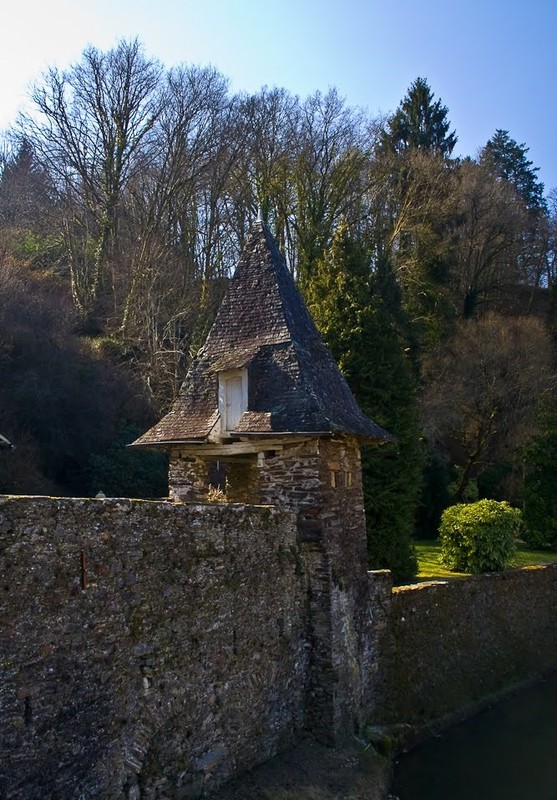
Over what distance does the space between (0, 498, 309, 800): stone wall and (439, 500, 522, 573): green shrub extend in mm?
8009

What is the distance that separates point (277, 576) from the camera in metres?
9.77

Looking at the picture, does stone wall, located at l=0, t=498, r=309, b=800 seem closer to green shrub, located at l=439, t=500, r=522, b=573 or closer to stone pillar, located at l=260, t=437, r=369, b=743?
stone pillar, located at l=260, t=437, r=369, b=743

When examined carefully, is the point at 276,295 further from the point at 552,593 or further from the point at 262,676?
the point at 552,593

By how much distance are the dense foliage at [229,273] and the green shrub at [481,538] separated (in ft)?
3.70

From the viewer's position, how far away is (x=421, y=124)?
40.0 meters

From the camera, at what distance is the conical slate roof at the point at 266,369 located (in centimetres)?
1080

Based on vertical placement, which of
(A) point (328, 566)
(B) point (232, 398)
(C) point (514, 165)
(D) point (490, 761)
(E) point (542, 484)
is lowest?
(D) point (490, 761)

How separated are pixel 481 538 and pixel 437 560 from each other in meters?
2.55

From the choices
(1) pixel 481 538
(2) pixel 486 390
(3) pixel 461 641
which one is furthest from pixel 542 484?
(3) pixel 461 641

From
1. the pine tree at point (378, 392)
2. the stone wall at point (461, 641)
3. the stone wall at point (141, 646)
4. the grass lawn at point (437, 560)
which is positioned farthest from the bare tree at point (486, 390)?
the stone wall at point (141, 646)

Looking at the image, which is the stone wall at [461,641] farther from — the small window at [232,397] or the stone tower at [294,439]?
the small window at [232,397]

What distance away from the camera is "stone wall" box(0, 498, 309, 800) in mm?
6297

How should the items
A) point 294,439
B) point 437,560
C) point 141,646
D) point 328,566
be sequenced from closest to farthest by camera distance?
1. point 141,646
2. point 328,566
3. point 294,439
4. point 437,560

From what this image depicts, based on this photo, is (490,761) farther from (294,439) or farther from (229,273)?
(229,273)
